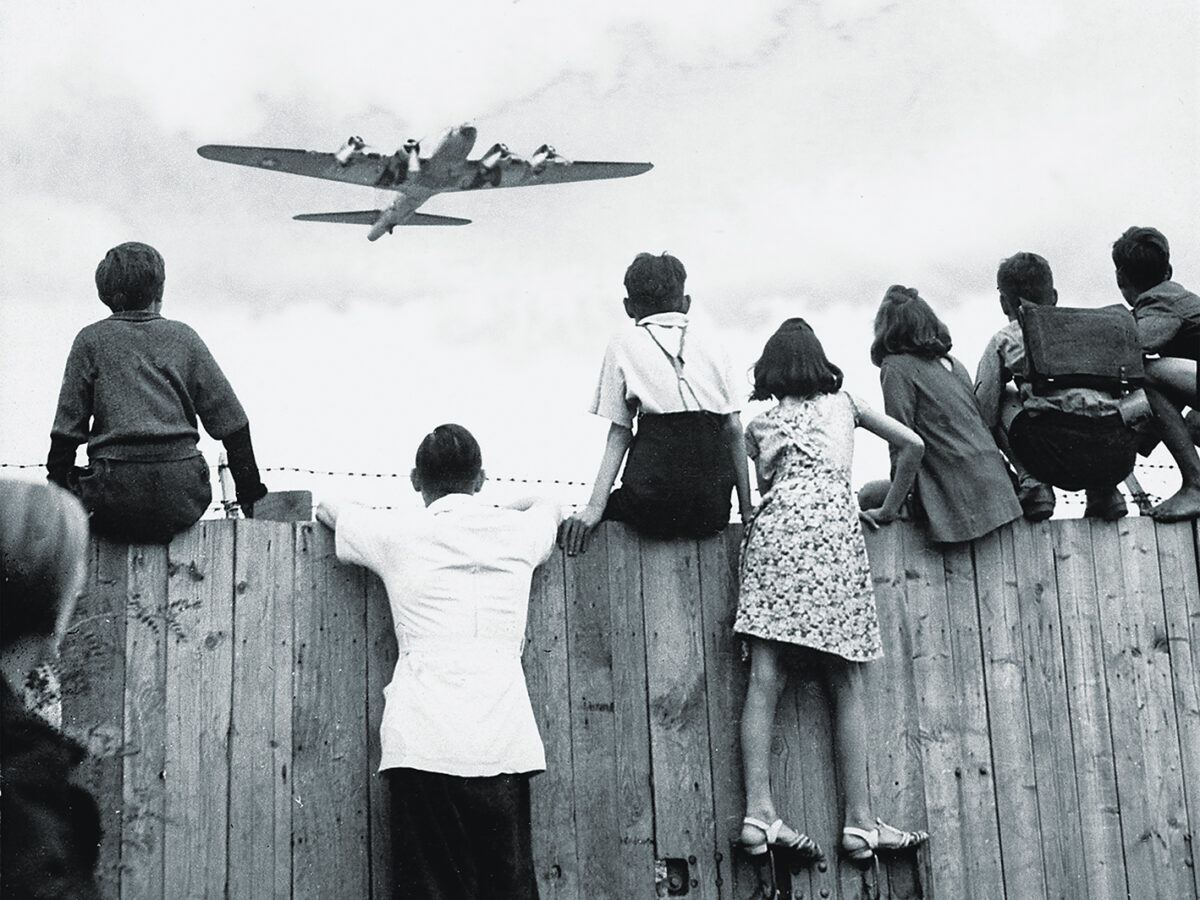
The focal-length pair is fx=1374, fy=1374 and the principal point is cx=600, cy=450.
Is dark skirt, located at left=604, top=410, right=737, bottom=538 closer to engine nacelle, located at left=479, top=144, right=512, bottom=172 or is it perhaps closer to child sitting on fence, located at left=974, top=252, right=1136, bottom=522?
child sitting on fence, located at left=974, top=252, right=1136, bottom=522

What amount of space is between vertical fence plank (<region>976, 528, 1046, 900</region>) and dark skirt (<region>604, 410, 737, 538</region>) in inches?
42.1

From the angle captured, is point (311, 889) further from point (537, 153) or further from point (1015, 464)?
point (537, 153)

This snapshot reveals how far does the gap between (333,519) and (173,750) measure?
0.84 m

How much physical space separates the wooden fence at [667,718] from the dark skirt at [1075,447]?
205 mm

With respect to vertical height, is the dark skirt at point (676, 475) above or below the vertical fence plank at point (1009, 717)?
above

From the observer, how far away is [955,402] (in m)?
4.99

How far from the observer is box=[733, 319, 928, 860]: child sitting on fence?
446cm

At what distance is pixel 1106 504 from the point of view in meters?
5.09

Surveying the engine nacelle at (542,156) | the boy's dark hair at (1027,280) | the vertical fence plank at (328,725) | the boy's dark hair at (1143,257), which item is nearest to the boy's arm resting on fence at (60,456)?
the vertical fence plank at (328,725)

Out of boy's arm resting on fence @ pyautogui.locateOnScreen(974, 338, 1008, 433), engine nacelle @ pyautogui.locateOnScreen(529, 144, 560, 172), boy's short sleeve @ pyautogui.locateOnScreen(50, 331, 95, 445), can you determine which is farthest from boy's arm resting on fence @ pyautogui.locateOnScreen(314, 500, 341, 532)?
engine nacelle @ pyautogui.locateOnScreen(529, 144, 560, 172)

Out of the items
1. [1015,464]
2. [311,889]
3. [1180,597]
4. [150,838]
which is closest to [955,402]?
[1015,464]

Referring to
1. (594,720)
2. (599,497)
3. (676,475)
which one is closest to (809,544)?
(676,475)

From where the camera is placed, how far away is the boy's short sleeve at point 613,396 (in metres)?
4.65

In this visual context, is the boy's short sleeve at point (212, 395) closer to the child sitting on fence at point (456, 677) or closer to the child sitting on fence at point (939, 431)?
the child sitting on fence at point (456, 677)
